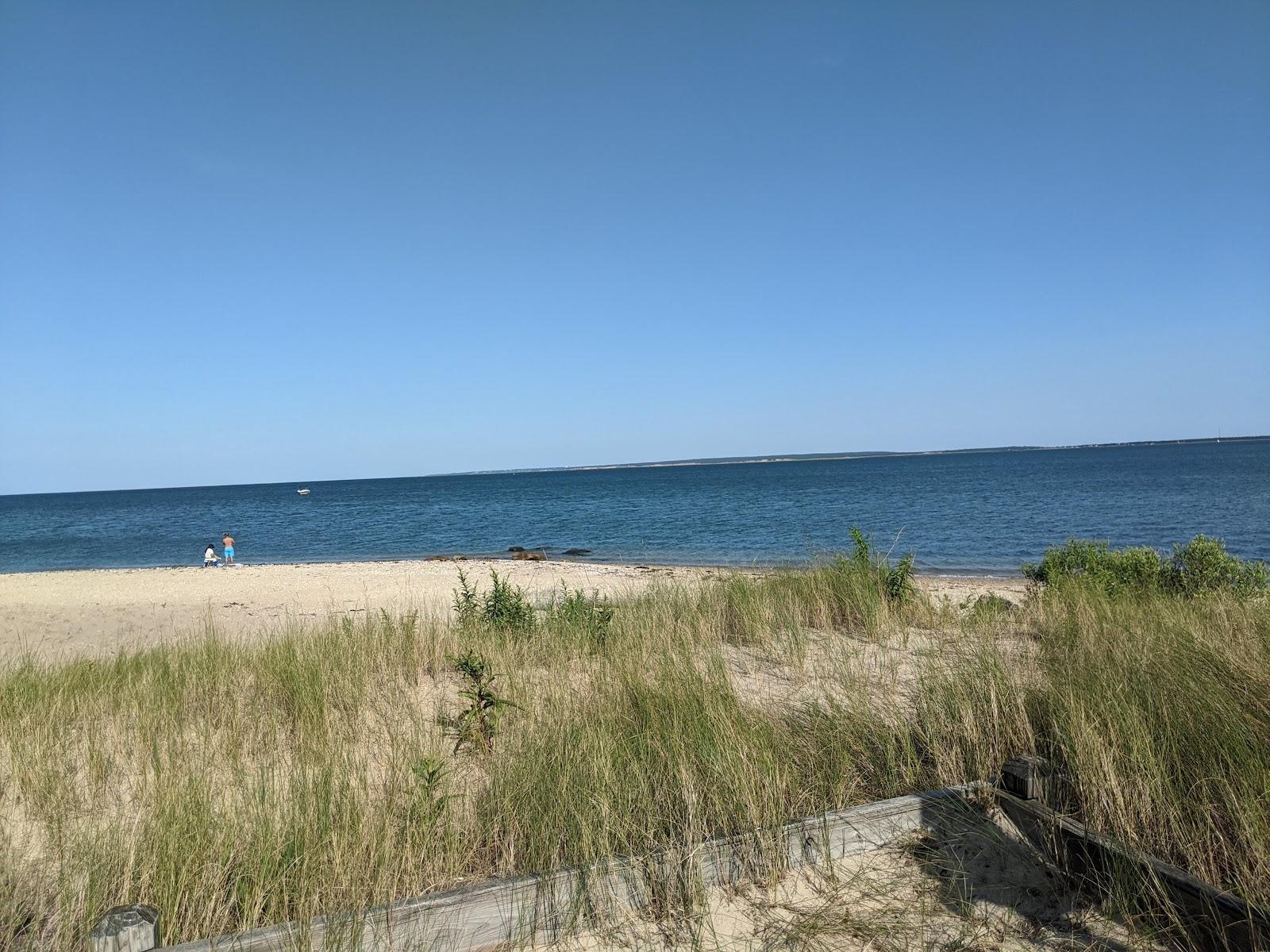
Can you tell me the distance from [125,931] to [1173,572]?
1180 cm

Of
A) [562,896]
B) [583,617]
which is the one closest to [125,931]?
[562,896]

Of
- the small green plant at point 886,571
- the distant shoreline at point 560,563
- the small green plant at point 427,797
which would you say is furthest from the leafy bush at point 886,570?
the small green plant at point 427,797

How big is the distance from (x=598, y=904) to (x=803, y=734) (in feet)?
5.99

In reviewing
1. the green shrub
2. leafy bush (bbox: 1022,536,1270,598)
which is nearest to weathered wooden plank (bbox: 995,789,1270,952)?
leafy bush (bbox: 1022,536,1270,598)

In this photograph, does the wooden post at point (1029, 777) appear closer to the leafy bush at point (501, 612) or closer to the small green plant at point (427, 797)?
the small green plant at point (427, 797)

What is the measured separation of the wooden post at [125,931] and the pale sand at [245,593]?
523 centimetres

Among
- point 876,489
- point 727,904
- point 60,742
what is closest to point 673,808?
point 727,904

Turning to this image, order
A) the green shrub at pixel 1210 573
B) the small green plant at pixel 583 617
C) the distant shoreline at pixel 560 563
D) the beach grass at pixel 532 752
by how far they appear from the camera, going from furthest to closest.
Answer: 1. the distant shoreline at pixel 560 563
2. the green shrub at pixel 1210 573
3. the small green plant at pixel 583 617
4. the beach grass at pixel 532 752

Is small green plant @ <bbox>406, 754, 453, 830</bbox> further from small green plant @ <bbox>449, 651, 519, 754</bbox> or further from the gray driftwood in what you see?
the gray driftwood

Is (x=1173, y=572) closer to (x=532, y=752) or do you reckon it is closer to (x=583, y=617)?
(x=583, y=617)

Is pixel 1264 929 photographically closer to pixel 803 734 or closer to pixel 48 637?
pixel 803 734

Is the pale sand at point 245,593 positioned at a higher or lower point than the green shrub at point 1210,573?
lower

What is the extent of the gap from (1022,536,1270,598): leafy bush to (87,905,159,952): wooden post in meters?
9.14

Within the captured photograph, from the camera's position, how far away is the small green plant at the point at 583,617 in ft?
22.4
